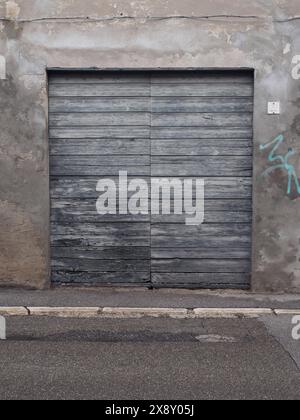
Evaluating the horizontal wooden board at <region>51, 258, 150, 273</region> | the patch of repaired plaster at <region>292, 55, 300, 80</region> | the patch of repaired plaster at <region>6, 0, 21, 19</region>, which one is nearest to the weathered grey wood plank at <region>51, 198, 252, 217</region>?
the horizontal wooden board at <region>51, 258, 150, 273</region>

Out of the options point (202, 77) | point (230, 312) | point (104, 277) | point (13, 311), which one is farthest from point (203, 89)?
point (13, 311)

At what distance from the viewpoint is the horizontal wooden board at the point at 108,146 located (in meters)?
9.30

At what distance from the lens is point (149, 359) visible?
6.21 metres

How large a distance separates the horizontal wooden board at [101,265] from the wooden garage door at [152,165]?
0.01 m

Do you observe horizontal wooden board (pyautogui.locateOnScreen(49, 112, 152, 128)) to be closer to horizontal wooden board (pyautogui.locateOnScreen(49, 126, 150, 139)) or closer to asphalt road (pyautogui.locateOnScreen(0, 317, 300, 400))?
horizontal wooden board (pyautogui.locateOnScreen(49, 126, 150, 139))

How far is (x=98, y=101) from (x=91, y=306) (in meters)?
2.91

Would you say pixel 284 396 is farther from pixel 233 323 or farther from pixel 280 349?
pixel 233 323

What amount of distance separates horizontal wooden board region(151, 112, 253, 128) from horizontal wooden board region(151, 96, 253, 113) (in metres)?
0.06

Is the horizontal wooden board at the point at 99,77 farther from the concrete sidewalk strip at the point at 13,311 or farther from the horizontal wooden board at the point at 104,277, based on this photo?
the concrete sidewalk strip at the point at 13,311

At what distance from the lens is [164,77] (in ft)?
30.3

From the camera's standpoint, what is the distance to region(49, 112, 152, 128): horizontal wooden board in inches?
365

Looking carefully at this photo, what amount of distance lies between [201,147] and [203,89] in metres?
0.81

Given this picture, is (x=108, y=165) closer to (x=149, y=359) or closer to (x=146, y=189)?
(x=146, y=189)
